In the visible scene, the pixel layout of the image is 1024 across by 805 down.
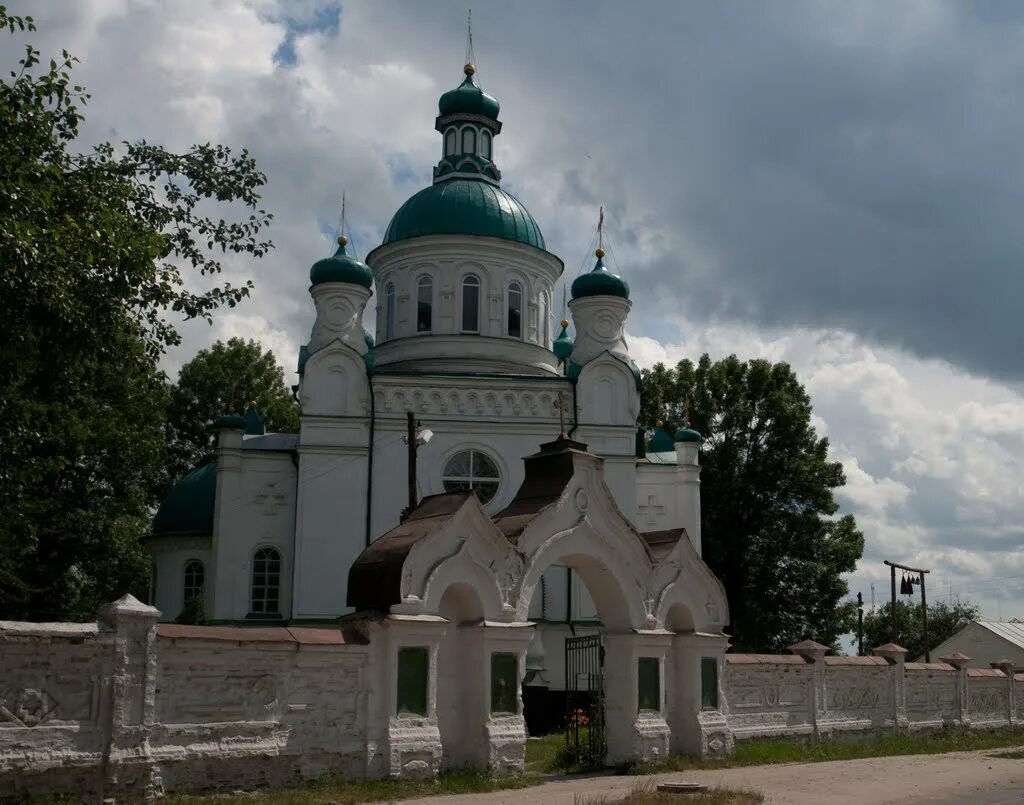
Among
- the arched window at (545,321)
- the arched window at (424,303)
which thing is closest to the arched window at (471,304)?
the arched window at (424,303)

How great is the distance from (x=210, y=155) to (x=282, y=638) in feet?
18.7

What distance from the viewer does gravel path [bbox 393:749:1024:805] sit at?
12422mm

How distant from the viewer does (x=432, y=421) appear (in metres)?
27.9

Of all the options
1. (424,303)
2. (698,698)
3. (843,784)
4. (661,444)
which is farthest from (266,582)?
(843,784)

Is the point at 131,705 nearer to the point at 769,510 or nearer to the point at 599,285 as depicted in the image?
the point at 599,285

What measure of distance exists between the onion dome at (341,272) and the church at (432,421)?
0.04 meters

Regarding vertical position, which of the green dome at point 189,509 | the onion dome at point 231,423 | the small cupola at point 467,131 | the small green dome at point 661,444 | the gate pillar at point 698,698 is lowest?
the gate pillar at point 698,698

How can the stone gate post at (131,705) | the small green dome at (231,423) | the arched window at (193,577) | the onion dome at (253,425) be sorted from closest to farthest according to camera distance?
1. the stone gate post at (131,705)
2. the small green dome at (231,423)
3. the arched window at (193,577)
4. the onion dome at (253,425)

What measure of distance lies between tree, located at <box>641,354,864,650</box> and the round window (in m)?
9.43

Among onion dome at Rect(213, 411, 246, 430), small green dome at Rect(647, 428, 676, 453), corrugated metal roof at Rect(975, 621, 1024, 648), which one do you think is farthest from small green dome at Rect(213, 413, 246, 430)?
corrugated metal roof at Rect(975, 621, 1024, 648)

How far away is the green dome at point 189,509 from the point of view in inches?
1216

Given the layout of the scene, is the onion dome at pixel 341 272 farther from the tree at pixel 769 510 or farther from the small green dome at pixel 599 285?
the tree at pixel 769 510

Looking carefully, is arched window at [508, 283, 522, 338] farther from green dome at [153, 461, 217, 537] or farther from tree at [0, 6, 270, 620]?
tree at [0, 6, 270, 620]

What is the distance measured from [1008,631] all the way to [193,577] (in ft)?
88.0
